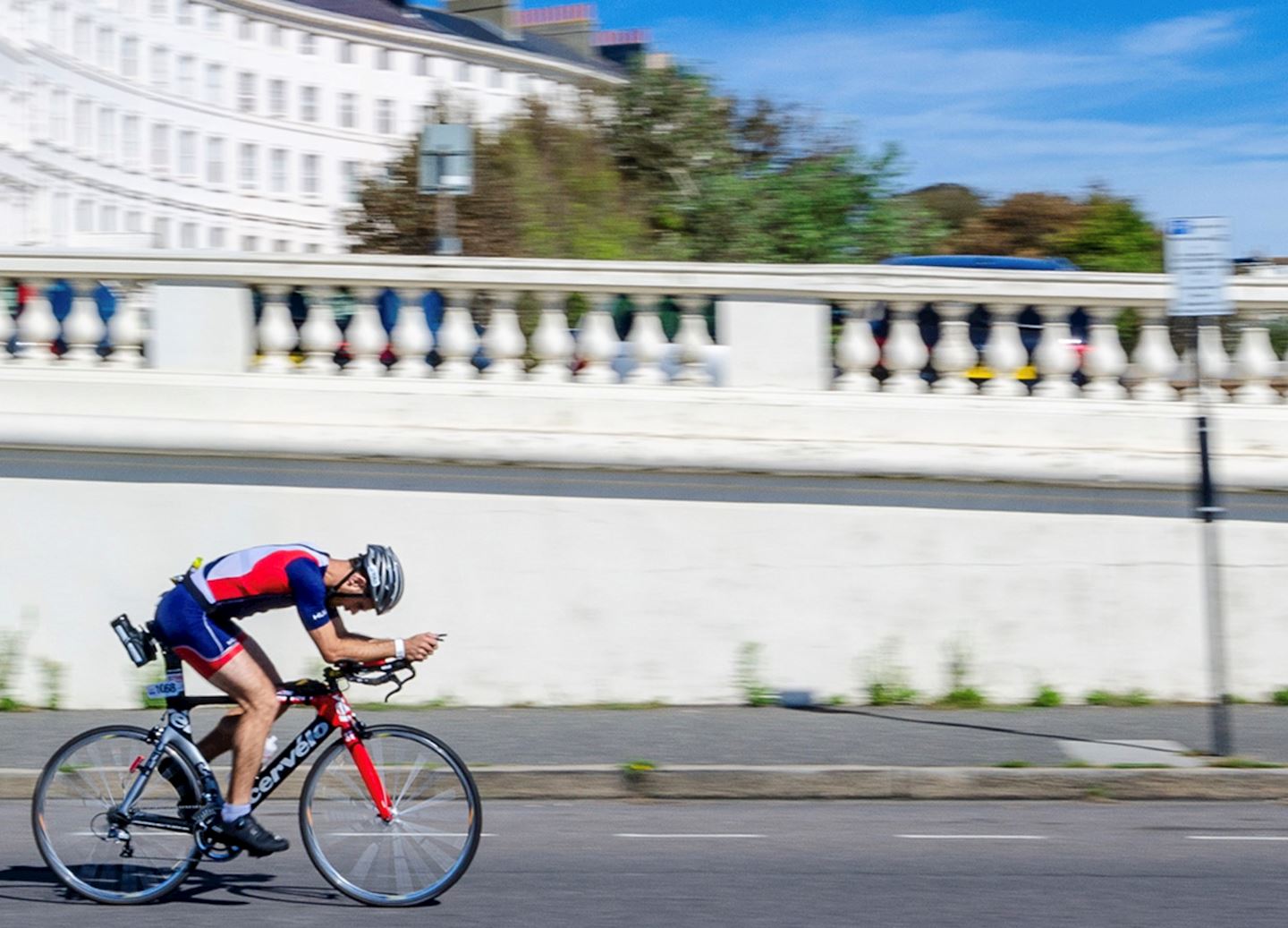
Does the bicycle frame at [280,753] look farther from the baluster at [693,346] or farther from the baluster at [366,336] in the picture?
the baluster at [693,346]

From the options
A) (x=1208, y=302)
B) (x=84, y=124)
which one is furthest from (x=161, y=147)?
(x=1208, y=302)

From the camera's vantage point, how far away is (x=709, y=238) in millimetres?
19688

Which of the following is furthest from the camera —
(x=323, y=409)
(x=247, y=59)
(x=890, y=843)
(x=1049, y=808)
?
(x=247, y=59)

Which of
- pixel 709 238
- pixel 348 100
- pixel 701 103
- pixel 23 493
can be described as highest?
pixel 348 100

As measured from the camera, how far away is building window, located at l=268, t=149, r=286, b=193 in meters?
75.7

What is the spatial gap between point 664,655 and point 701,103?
1411cm

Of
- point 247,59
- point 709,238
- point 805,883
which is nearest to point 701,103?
point 709,238

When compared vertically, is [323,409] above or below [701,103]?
below

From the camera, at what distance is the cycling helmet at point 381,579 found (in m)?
6.28

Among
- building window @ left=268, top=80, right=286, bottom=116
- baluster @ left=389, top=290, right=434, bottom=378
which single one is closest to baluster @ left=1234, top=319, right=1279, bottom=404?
baluster @ left=389, top=290, right=434, bottom=378

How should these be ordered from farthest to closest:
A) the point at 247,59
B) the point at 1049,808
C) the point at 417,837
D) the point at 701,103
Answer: the point at 247,59
the point at 701,103
the point at 1049,808
the point at 417,837

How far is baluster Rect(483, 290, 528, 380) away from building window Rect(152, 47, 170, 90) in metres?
64.8

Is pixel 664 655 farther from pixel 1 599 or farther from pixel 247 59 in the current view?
pixel 247 59

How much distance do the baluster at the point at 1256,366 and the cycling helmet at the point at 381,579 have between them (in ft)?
21.1
